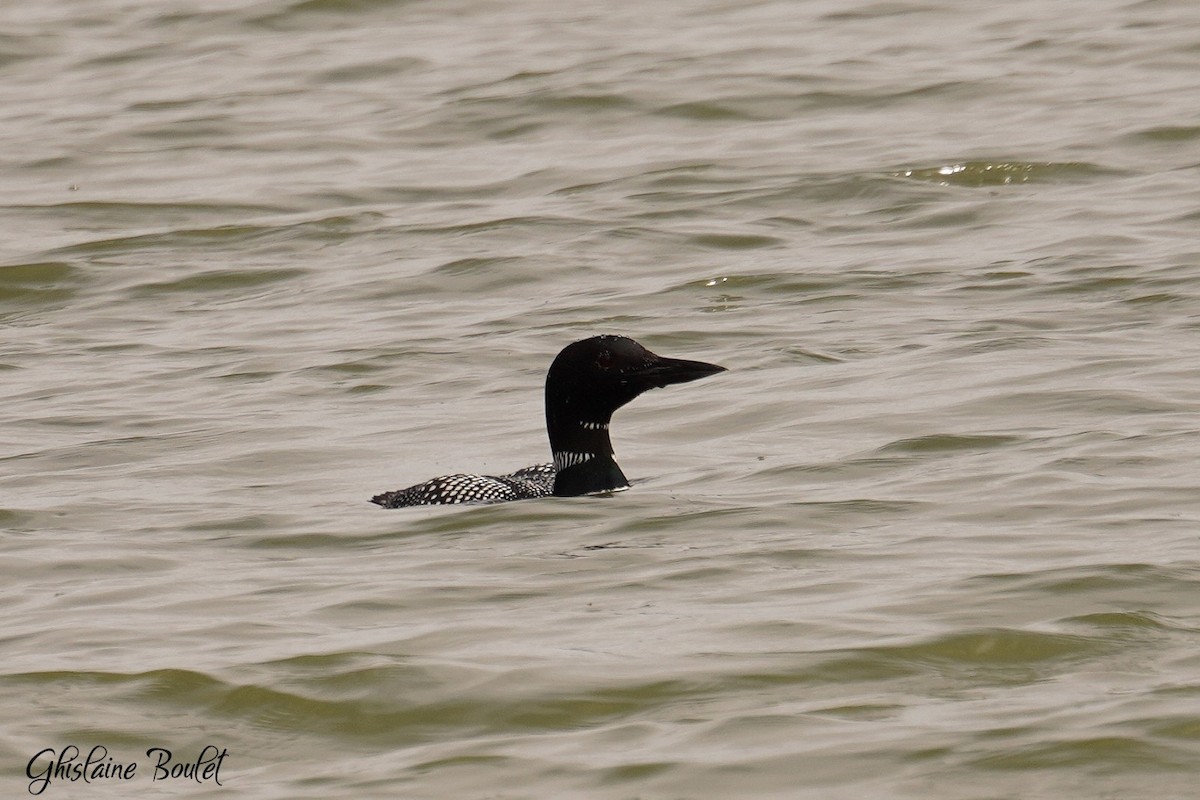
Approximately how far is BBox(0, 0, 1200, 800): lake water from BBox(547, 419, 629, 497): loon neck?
0.23 metres

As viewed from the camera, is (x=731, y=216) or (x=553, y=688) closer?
(x=553, y=688)

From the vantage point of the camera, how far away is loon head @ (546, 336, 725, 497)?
8.12 metres

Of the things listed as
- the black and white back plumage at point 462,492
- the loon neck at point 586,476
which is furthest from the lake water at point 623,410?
the loon neck at point 586,476

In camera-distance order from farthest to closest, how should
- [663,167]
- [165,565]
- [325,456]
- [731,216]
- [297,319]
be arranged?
[663,167]
[731,216]
[297,319]
[325,456]
[165,565]

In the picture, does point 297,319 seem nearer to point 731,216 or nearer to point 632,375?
point 731,216

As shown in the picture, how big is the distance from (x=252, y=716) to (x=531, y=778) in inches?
34.9

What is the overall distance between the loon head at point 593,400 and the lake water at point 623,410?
0.90ft

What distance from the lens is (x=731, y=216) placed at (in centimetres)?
1319

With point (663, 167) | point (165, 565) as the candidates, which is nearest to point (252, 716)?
point (165, 565)

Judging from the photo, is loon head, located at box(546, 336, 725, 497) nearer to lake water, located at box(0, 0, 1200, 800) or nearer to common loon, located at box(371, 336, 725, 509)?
common loon, located at box(371, 336, 725, 509)

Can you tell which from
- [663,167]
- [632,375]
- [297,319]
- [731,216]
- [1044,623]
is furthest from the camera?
[663,167]

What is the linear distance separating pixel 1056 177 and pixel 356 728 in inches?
344

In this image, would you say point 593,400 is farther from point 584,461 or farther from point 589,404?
point 584,461

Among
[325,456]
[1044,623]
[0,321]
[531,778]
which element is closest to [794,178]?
[0,321]
